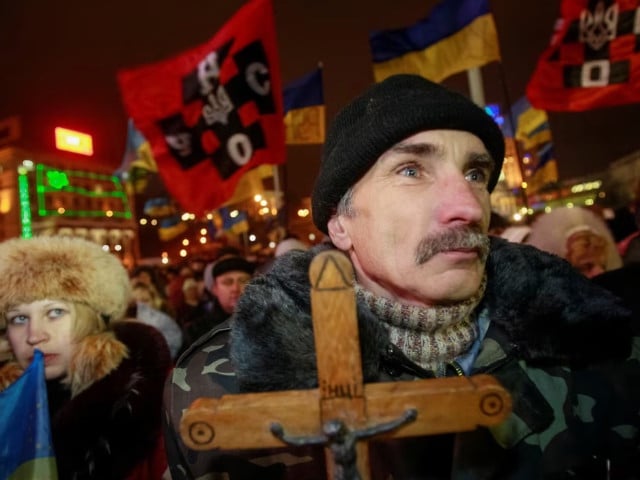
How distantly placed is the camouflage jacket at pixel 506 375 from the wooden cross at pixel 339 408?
9.9 inches

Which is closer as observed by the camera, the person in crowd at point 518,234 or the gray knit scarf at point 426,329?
the gray knit scarf at point 426,329

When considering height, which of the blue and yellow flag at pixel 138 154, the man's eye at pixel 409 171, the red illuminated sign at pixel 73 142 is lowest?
the man's eye at pixel 409 171

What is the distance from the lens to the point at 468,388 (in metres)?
0.97

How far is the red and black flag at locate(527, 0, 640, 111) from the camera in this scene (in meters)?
5.85

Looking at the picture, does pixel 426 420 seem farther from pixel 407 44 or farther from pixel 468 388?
pixel 407 44

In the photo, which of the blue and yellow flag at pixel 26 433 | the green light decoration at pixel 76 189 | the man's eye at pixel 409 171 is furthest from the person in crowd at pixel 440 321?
the green light decoration at pixel 76 189

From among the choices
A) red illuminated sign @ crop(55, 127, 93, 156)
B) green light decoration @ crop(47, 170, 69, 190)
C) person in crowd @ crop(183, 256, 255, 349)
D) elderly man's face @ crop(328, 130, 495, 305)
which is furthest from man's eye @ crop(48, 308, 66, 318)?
red illuminated sign @ crop(55, 127, 93, 156)

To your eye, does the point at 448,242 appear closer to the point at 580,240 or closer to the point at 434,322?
the point at 434,322

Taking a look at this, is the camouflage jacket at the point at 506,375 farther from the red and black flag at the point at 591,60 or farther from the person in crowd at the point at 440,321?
the red and black flag at the point at 591,60

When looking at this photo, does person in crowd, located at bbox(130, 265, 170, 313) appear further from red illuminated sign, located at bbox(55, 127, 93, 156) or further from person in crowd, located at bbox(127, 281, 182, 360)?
red illuminated sign, located at bbox(55, 127, 93, 156)

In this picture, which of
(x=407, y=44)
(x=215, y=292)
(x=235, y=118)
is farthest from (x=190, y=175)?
(x=407, y=44)

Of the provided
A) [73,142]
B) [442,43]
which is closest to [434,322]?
[442,43]

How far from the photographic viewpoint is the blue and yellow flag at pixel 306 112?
32.3 feet

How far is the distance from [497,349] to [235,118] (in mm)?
5414
